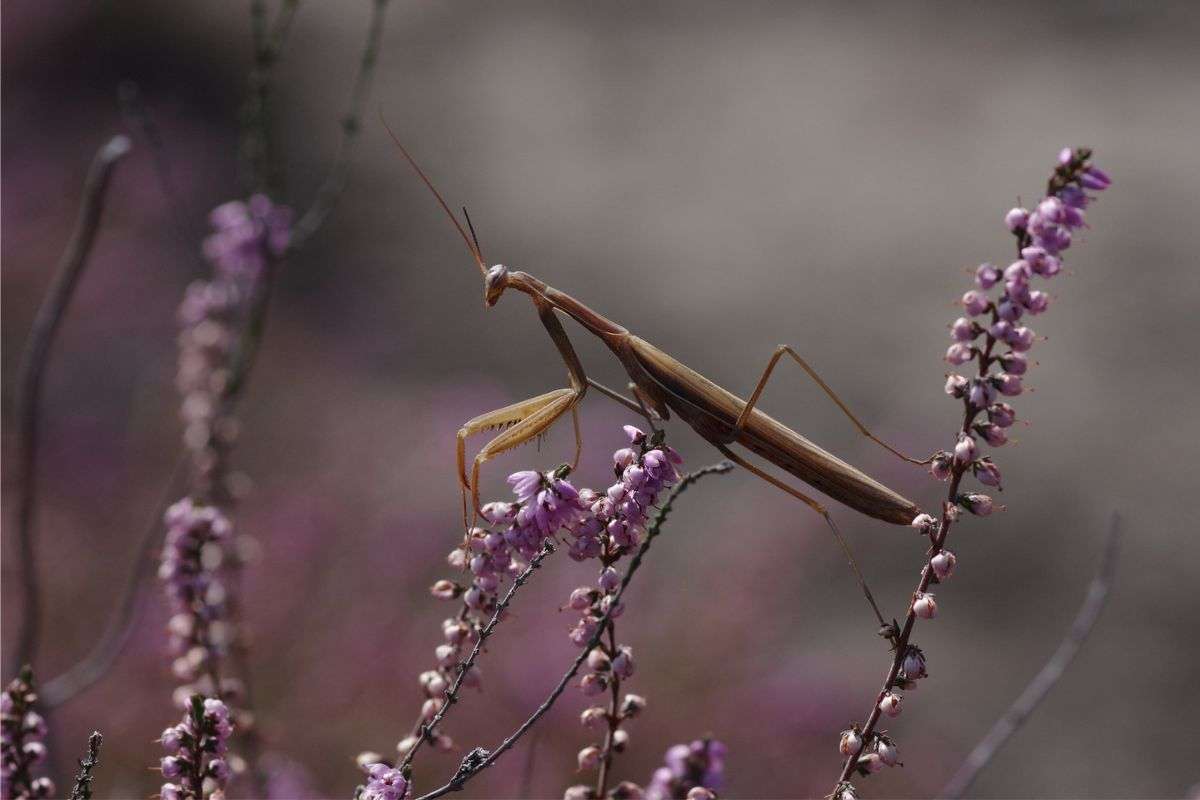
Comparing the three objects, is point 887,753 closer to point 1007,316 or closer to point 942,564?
point 942,564

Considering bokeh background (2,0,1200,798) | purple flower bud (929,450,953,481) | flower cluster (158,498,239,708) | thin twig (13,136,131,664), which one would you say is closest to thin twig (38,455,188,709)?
thin twig (13,136,131,664)

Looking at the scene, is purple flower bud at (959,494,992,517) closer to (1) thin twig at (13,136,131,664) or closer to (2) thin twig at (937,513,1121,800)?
(2) thin twig at (937,513,1121,800)

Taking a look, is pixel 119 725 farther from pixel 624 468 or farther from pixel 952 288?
pixel 952 288

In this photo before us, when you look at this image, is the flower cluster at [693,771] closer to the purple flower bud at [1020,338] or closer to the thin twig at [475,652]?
the thin twig at [475,652]

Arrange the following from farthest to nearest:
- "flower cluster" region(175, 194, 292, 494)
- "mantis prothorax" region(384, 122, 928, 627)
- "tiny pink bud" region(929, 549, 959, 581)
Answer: "flower cluster" region(175, 194, 292, 494) < "mantis prothorax" region(384, 122, 928, 627) < "tiny pink bud" region(929, 549, 959, 581)

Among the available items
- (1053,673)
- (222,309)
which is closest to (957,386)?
(1053,673)

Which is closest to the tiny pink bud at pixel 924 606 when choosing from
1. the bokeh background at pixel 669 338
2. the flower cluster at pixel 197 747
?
the flower cluster at pixel 197 747
